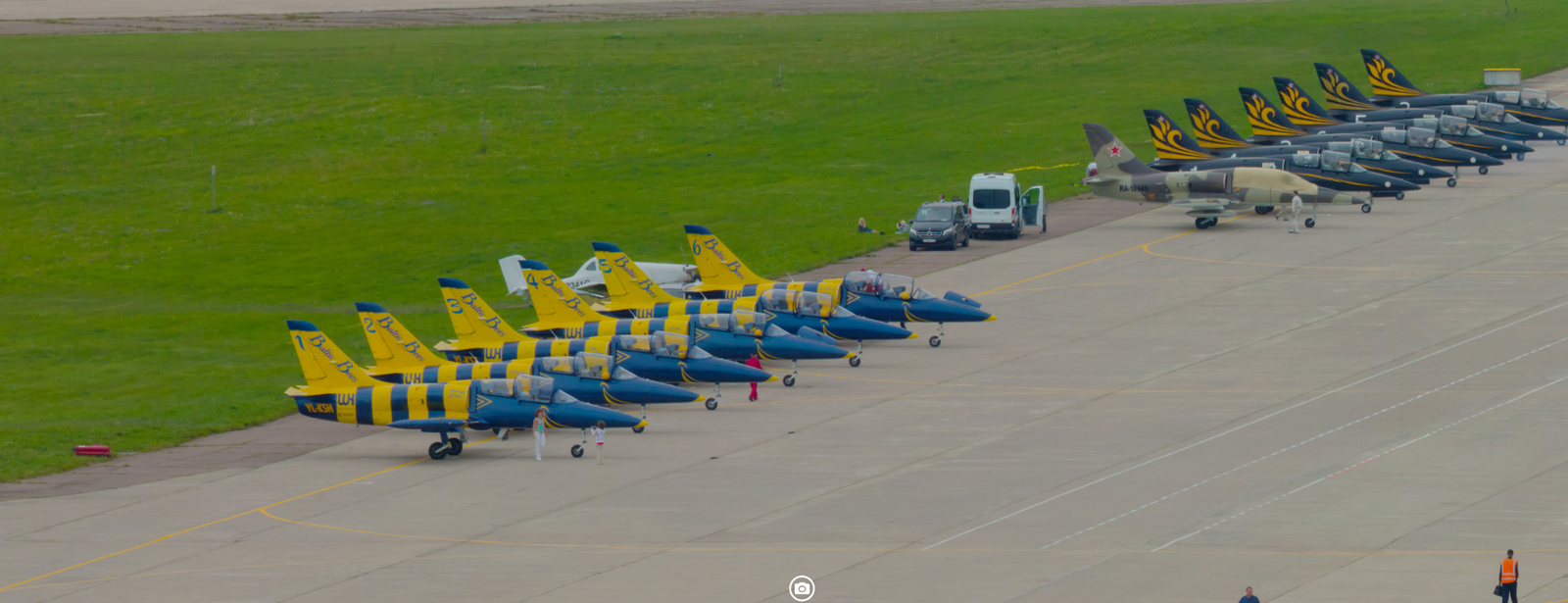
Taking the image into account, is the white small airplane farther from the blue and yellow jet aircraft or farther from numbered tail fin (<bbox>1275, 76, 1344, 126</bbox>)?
numbered tail fin (<bbox>1275, 76, 1344, 126</bbox>)

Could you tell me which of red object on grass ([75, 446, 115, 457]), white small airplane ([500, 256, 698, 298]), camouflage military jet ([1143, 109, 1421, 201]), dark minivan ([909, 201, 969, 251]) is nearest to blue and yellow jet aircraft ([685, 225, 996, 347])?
white small airplane ([500, 256, 698, 298])

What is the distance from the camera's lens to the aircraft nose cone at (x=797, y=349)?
2388 inches

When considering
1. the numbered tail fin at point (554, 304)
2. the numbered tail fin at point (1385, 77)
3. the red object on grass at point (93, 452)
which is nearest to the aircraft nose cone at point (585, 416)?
the numbered tail fin at point (554, 304)

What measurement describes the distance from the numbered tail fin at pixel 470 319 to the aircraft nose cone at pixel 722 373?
8.02 meters

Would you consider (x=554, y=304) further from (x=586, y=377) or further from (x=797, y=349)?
(x=586, y=377)

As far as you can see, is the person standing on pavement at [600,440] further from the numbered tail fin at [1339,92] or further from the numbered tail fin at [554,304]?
the numbered tail fin at [1339,92]

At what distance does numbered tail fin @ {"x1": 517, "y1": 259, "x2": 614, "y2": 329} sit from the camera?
6488 centimetres

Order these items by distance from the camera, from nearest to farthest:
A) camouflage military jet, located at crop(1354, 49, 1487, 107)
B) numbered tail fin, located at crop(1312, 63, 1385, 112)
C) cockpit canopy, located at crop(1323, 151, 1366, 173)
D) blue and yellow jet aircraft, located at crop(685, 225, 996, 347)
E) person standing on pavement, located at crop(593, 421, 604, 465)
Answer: person standing on pavement, located at crop(593, 421, 604, 465), blue and yellow jet aircraft, located at crop(685, 225, 996, 347), cockpit canopy, located at crop(1323, 151, 1366, 173), numbered tail fin, located at crop(1312, 63, 1385, 112), camouflage military jet, located at crop(1354, 49, 1487, 107)

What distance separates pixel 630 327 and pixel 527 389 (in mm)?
9232

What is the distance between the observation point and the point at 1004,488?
4669 cm

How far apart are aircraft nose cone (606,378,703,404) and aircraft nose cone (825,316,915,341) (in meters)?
9.81

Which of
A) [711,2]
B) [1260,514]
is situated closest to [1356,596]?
[1260,514]

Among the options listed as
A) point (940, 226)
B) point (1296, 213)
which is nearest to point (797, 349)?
point (940, 226)

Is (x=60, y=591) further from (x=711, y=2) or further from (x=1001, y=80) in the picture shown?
(x=711, y=2)
